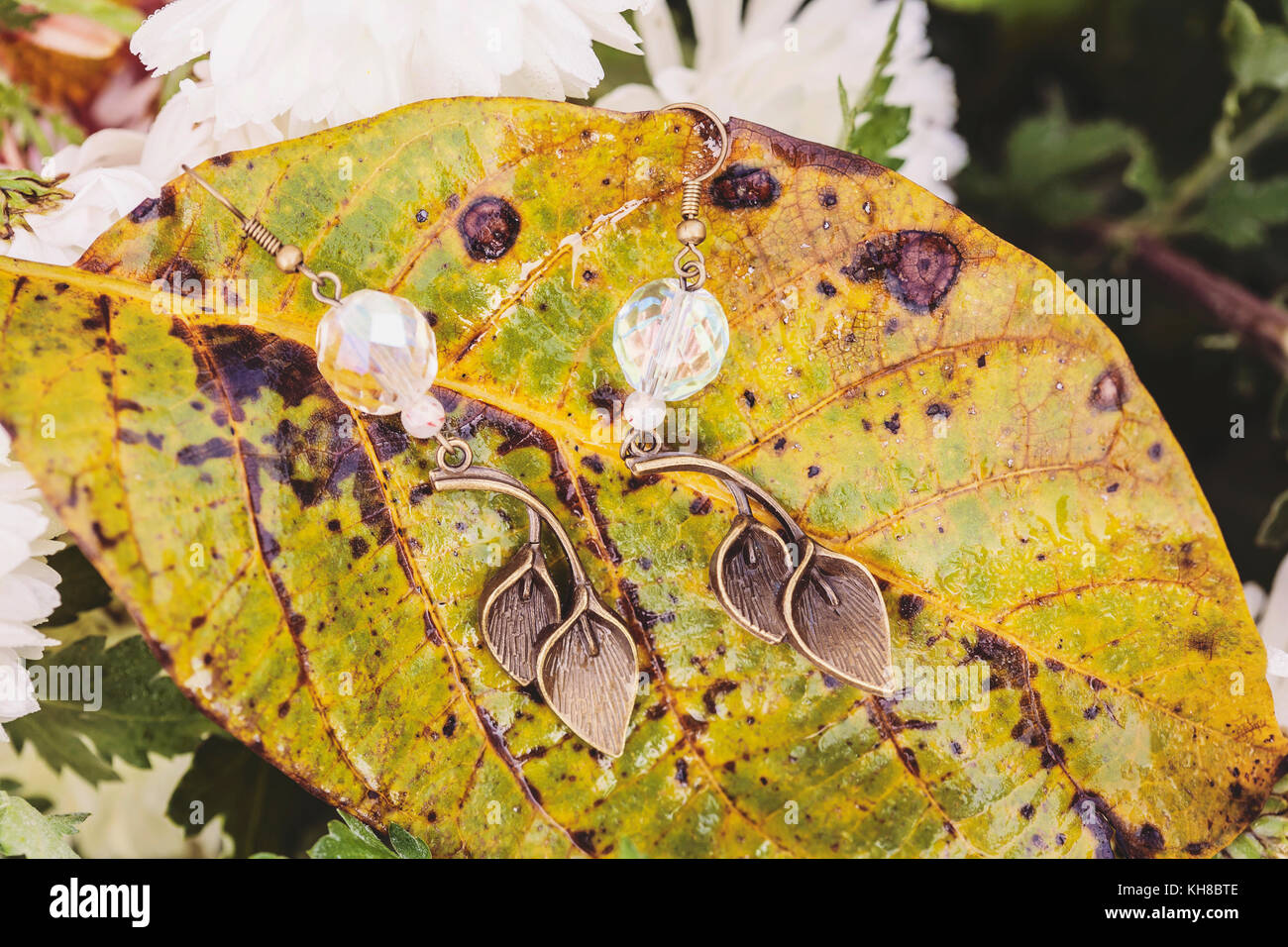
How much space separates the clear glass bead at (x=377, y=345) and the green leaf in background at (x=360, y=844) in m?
0.27

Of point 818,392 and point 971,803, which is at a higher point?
point 818,392

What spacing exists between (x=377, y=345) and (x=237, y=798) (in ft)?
1.52

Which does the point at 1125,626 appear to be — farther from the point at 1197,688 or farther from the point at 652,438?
the point at 652,438

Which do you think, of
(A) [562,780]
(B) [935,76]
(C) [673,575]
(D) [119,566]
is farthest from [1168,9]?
(D) [119,566]

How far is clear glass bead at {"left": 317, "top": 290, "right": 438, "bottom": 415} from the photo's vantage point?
52 cm

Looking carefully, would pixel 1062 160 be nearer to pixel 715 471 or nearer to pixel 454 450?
pixel 715 471

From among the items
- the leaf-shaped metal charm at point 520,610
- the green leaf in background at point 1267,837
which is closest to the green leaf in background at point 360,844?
the leaf-shaped metal charm at point 520,610

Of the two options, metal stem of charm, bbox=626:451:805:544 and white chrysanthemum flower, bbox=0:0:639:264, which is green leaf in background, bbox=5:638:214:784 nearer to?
A: white chrysanthemum flower, bbox=0:0:639:264

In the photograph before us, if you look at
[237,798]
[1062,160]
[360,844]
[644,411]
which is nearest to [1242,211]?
[1062,160]

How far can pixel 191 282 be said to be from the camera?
0.55 m

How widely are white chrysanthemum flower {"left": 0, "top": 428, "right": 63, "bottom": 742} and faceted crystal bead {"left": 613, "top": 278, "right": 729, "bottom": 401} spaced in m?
0.39

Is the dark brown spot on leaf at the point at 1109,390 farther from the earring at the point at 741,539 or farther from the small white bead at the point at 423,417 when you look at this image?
the small white bead at the point at 423,417
